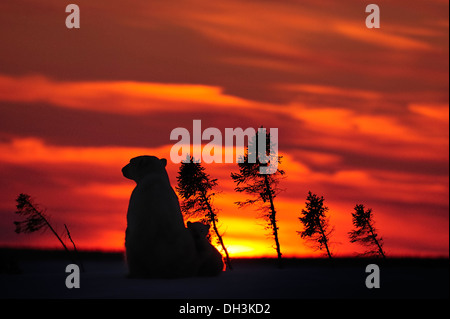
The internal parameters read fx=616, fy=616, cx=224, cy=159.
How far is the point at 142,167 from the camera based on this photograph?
23312 millimetres

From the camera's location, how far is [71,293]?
18.4 metres

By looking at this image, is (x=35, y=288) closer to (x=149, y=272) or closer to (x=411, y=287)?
(x=149, y=272)

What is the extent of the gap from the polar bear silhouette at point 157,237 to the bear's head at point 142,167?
827mm

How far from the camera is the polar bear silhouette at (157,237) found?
21.4 m

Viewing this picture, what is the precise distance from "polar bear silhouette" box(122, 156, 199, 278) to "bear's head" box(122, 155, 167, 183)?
827 mm

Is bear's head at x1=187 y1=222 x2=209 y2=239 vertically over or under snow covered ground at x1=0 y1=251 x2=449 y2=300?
over

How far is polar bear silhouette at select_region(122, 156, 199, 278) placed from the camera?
842 inches

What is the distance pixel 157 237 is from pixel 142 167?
317cm

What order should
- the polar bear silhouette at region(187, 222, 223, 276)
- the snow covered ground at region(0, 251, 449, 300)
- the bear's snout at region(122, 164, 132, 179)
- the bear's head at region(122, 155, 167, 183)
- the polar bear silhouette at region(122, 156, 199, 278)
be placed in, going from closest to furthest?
the snow covered ground at region(0, 251, 449, 300) → the polar bear silhouette at region(122, 156, 199, 278) → the polar bear silhouette at region(187, 222, 223, 276) → the bear's head at region(122, 155, 167, 183) → the bear's snout at region(122, 164, 132, 179)

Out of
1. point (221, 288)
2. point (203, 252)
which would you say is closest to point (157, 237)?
point (203, 252)

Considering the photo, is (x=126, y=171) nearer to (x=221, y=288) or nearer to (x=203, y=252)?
(x=203, y=252)

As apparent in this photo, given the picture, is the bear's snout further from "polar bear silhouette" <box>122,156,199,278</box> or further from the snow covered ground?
the snow covered ground

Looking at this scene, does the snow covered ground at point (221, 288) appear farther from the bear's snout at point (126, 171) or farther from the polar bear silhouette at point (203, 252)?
the bear's snout at point (126, 171)

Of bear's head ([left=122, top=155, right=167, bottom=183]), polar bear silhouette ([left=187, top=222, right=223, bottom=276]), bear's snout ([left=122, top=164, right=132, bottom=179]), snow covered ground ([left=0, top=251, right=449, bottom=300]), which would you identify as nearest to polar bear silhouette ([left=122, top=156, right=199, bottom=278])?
polar bear silhouette ([left=187, top=222, right=223, bottom=276])
